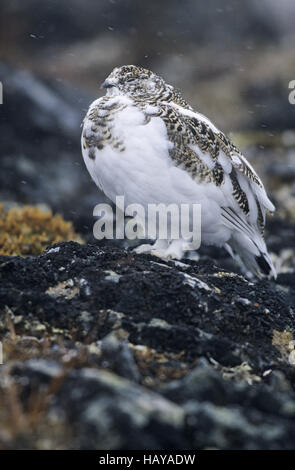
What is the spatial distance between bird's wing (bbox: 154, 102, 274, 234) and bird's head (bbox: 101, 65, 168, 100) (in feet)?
0.68

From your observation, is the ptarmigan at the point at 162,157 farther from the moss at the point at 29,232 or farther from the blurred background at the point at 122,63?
the blurred background at the point at 122,63

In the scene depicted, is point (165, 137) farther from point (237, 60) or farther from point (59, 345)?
point (237, 60)

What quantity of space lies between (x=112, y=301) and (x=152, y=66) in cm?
1219

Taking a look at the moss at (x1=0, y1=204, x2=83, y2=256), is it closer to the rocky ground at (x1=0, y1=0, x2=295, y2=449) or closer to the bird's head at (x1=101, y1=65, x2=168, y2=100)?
the rocky ground at (x1=0, y1=0, x2=295, y2=449)

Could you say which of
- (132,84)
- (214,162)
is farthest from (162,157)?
A: (132,84)

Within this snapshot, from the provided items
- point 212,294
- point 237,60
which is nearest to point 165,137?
point 212,294

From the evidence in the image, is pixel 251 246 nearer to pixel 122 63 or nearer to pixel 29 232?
pixel 29 232

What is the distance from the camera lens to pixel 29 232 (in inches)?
253

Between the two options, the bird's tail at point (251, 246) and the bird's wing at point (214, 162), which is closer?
the bird's wing at point (214, 162)

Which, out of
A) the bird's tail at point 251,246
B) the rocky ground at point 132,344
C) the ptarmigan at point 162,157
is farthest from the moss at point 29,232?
the bird's tail at point 251,246

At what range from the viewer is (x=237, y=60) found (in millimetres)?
15625

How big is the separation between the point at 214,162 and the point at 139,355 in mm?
2148

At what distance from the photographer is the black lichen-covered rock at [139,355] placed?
256 cm

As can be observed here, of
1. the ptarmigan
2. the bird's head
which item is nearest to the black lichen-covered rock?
the ptarmigan
